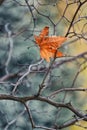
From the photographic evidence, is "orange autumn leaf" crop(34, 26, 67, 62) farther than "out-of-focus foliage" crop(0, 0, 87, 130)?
No

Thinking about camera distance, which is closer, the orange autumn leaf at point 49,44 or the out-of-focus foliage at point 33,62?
the orange autumn leaf at point 49,44

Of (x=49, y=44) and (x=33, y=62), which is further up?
(x=49, y=44)

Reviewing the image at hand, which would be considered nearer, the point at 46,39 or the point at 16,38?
the point at 46,39

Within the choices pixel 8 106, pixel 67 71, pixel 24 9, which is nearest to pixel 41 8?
pixel 24 9

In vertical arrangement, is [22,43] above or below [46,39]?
below

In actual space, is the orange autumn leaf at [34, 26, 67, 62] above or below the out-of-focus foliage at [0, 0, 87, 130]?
above

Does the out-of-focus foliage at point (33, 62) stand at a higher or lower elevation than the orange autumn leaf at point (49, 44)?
lower

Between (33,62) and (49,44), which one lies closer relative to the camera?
(49,44)

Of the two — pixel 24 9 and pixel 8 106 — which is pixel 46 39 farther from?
pixel 24 9

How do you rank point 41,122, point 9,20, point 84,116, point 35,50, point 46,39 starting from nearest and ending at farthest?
1. point 46,39
2. point 84,116
3. point 41,122
4. point 35,50
5. point 9,20

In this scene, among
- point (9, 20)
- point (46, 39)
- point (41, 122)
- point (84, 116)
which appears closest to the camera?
point (46, 39)

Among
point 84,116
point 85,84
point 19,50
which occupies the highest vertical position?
point 84,116
